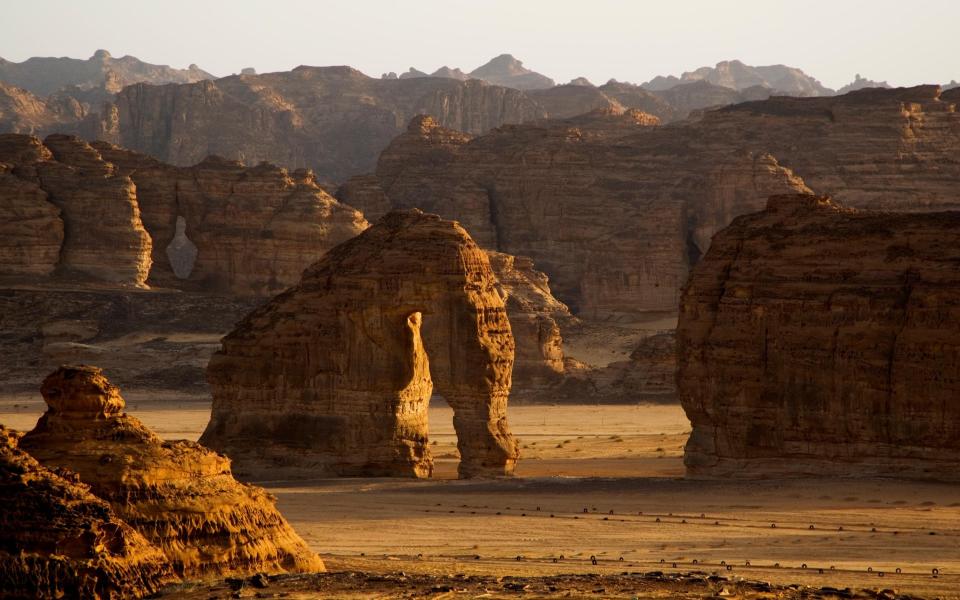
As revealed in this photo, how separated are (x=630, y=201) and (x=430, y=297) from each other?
50971mm

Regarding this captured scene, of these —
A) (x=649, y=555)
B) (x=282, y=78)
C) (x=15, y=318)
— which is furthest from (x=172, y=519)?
(x=282, y=78)

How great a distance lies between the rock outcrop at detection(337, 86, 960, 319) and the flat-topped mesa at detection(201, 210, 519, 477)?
4088 centimetres

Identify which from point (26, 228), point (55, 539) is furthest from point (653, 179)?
point (55, 539)

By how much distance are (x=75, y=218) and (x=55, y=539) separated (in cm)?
4726

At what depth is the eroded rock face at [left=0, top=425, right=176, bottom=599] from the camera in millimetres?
17062

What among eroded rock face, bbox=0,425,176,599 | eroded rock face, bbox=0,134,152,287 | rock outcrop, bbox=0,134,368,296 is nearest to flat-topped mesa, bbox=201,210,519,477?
eroded rock face, bbox=0,425,176,599

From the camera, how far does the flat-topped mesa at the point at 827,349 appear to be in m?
29.5

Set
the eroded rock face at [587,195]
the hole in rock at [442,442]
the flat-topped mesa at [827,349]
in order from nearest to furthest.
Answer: the flat-topped mesa at [827,349] < the hole in rock at [442,442] < the eroded rock face at [587,195]

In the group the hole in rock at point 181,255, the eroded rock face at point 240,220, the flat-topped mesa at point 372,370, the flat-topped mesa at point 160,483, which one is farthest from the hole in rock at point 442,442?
the hole in rock at point 181,255

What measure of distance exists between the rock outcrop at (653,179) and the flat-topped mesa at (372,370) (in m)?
40.9

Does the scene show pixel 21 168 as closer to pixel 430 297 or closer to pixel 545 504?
pixel 430 297

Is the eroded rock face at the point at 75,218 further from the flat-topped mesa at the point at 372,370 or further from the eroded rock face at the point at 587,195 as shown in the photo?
the flat-topped mesa at the point at 372,370

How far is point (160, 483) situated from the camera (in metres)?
19.3

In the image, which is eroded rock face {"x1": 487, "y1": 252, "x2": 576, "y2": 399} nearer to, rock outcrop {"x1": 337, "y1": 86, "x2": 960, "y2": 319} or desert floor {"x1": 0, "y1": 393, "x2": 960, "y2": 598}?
rock outcrop {"x1": 337, "y1": 86, "x2": 960, "y2": 319}
